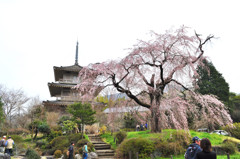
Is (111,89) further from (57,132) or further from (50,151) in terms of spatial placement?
(57,132)

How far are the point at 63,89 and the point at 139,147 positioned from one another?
764 inches

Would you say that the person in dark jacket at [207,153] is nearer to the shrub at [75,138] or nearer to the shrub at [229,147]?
the shrub at [229,147]

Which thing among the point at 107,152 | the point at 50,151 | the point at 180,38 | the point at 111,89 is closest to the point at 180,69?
the point at 180,38

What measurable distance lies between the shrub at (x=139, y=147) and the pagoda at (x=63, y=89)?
1526cm

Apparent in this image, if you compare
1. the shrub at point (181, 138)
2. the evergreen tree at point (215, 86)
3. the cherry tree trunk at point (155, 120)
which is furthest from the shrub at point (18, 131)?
the evergreen tree at point (215, 86)

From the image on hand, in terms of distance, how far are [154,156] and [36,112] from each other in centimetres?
1762

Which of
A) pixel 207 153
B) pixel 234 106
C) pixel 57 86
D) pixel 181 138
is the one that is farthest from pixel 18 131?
pixel 234 106

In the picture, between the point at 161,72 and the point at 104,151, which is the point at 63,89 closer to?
the point at 104,151

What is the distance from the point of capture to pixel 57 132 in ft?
58.9

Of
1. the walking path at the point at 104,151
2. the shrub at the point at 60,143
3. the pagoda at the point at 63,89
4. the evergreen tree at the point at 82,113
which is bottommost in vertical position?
the walking path at the point at 104,151

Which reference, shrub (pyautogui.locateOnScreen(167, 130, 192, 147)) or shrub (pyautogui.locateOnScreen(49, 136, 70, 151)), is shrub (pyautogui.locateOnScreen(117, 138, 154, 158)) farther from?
shrub (pyautogui.locateOnScreen(49, 136, 70, 151))

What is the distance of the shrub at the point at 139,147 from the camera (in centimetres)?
1074

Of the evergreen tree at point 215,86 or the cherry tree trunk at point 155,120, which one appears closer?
the cherry tree trunk at point 155,120

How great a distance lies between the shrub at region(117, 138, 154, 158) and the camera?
10.7m
